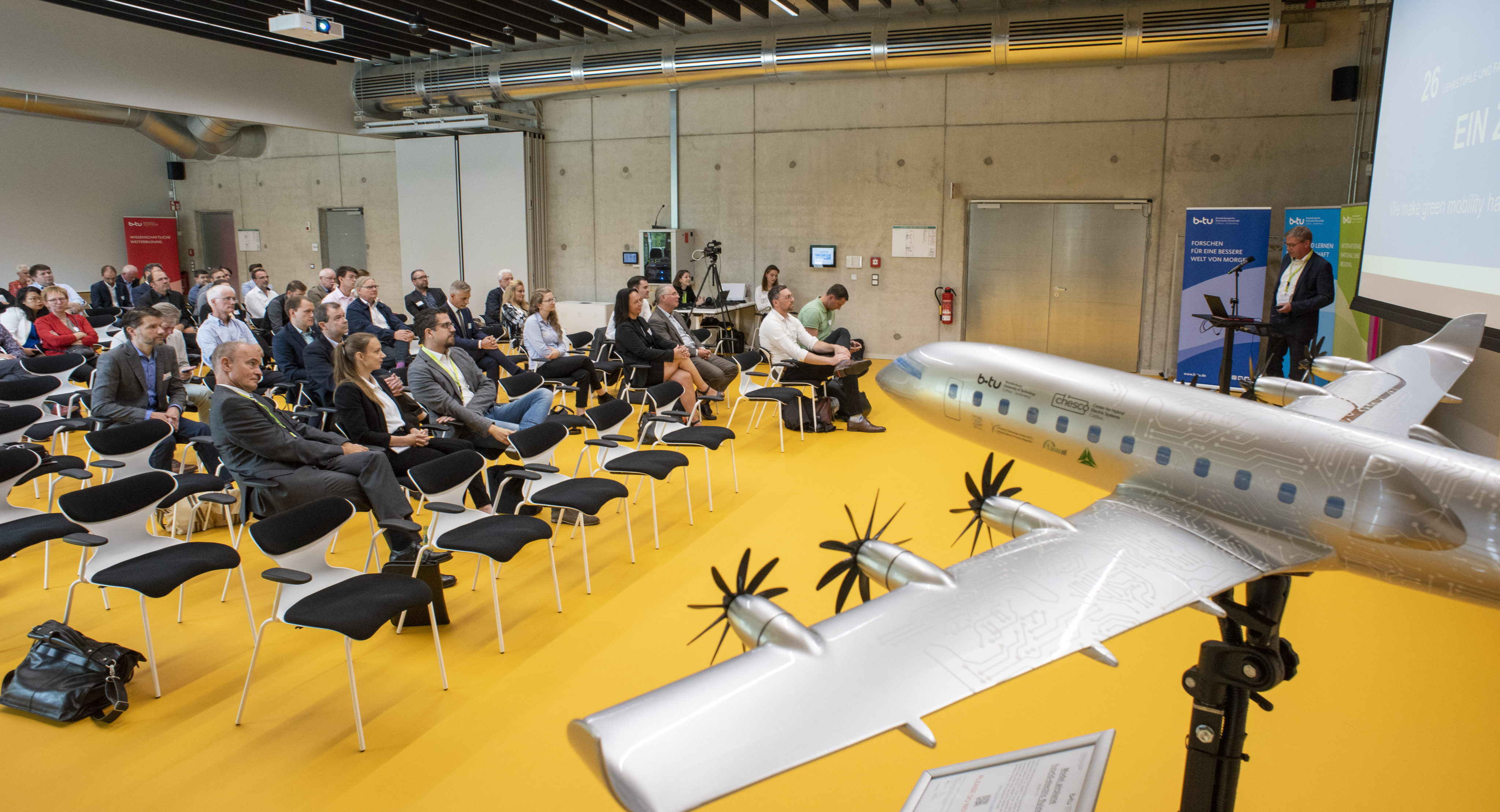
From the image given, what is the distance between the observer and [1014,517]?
10.0ft

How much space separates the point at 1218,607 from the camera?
8.06ft

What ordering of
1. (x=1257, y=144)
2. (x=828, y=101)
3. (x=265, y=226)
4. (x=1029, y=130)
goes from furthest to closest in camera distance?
(x=265, y=226), (x=828, y=101), (x=1029, y=130), (x=1257, y=144)

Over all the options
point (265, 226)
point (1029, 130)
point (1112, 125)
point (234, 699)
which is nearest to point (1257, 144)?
point (1112, 125)

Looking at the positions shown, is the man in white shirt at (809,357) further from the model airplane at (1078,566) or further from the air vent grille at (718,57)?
the model airplane at (1078,566)

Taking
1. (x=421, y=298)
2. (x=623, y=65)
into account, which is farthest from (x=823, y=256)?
(x=421, y=298)

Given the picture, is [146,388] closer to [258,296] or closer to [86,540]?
[86,540]

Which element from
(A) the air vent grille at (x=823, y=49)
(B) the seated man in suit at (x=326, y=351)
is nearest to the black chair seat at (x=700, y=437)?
(B) the seated man in suit at (x=326, y=351)

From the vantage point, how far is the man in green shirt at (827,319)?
885 cm

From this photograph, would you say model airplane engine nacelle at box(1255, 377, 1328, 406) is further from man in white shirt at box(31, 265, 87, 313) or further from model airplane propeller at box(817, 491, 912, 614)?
man in white shirt at box(31, 265, 87, 313)

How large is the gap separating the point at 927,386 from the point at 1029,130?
9.20 meters

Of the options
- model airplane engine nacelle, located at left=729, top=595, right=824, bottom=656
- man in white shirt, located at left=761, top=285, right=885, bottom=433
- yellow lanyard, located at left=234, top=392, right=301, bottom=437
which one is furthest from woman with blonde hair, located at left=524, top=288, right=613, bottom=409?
model airplane engine nacelle, located at left=729, top=595, right=824, bottom=656

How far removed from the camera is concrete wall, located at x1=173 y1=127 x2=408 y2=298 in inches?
649

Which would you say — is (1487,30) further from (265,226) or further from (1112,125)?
(265,226)

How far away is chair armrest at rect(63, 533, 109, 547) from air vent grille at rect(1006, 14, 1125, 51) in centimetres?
1022
